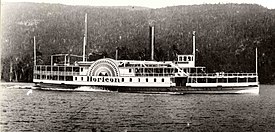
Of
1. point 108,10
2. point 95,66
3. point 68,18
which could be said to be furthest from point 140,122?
point 108,10

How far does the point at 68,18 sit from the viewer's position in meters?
185

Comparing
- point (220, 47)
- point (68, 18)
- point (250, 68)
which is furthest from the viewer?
point (68, 18)

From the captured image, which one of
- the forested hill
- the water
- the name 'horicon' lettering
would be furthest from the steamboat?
the forested hill

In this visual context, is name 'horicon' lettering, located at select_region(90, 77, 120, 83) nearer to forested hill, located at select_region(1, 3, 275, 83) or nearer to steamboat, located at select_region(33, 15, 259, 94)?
steamboat, located at select_region(33, 15, 259, 94)

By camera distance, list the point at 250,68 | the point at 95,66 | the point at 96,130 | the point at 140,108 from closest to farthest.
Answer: the point at 96,130
the point at 140,108
the point at 95,66
the point at 250,68

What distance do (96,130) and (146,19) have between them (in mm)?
163026

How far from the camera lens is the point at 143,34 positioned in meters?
175

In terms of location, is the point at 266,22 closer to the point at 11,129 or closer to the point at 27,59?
the point at 27,59

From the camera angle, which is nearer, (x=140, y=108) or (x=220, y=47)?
(x=140, y=108)

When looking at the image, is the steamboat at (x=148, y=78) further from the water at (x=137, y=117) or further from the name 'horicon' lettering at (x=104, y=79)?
the water at (x=137, y=117)

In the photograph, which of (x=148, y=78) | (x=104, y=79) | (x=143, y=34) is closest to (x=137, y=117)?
(x=148, y=78)

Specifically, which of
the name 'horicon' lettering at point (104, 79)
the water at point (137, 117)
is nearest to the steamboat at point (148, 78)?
the name 'horicon' lettering at point (104, 79)

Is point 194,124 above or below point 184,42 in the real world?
below

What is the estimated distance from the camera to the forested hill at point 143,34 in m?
146
